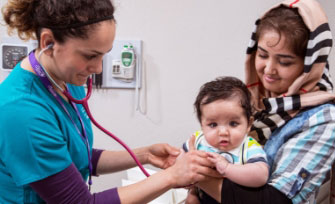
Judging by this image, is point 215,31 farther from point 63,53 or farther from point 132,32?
point 63,53

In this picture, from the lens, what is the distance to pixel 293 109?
0.96 metres

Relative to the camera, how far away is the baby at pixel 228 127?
0.91m

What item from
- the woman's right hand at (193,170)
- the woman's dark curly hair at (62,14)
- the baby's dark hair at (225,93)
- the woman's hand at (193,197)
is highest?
the woman's dark curly hair at (62,14)

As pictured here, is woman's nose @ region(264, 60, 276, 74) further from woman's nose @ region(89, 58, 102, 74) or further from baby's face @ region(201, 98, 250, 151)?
woman's nose @ region(89, 58, 102, 74)

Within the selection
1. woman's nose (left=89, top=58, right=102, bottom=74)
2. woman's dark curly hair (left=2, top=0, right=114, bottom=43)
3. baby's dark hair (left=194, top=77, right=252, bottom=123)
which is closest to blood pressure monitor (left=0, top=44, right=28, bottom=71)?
woman's dark curly hair (left=2, top=0, right=114, bottom=43)

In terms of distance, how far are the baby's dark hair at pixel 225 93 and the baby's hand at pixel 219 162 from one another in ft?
0.56

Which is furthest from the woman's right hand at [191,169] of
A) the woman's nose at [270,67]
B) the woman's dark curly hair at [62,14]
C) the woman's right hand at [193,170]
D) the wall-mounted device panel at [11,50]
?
the wall-mounted device panel at [11,50]

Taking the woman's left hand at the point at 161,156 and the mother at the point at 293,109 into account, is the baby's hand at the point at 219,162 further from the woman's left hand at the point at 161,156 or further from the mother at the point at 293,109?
the woman's left hand at the point at 161,156

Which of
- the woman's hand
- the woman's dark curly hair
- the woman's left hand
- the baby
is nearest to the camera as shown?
the woman's dark curly hair

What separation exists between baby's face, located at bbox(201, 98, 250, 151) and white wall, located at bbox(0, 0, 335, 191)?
852mm

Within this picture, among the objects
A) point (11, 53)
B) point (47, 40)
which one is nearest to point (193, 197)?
point (47, 40)

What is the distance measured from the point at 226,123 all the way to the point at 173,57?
2.97 feet

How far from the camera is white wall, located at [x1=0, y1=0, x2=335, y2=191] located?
68.0 inches

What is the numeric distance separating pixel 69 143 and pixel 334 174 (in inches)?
41.8
